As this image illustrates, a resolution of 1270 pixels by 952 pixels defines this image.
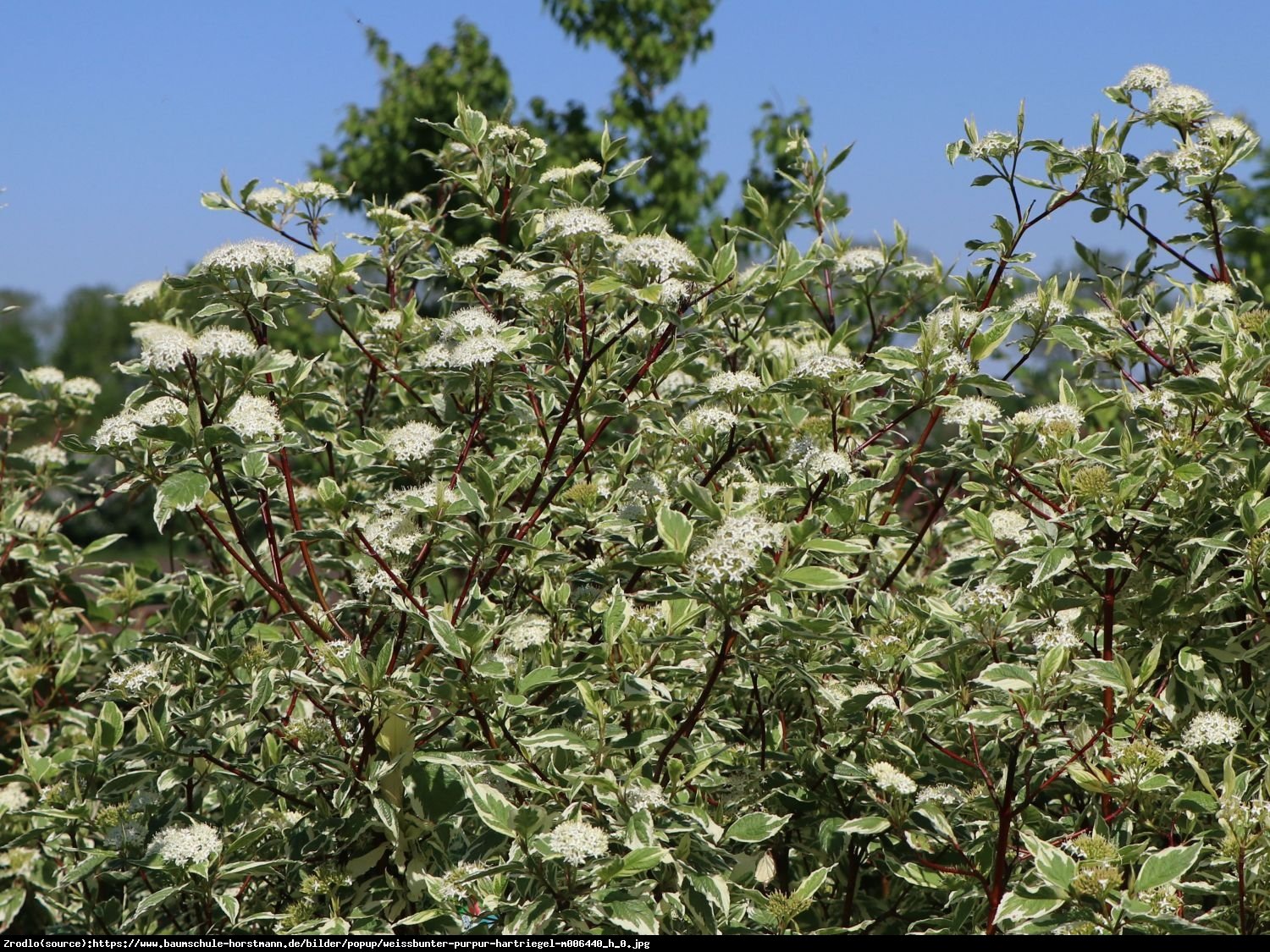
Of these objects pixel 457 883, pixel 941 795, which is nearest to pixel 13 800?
pixel 457 883

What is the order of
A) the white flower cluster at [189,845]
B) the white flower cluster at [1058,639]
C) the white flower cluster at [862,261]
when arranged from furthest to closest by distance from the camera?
the white flower cluster at [862,261]
the white flower cluster at [189,845]
the white flower cluster at [1058,639]

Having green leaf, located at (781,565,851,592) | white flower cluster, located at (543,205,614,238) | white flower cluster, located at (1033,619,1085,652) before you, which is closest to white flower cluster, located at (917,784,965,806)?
white flower cluster, located at (1033,619,1085,652)

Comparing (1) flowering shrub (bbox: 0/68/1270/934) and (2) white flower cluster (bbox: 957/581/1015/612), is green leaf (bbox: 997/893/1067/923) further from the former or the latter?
(2) white flower cluster (bbox: 957/581/1015/612)

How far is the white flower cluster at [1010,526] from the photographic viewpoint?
218 cm

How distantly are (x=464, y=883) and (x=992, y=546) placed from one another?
47.6 inches

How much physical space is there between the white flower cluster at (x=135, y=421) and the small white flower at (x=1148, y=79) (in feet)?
7.26

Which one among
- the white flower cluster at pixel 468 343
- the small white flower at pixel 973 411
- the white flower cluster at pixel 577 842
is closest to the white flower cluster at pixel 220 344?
the white flower cluster at pixel 468 343

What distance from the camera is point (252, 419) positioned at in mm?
1812

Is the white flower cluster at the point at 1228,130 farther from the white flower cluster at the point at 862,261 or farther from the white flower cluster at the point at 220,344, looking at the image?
the white flower cluster at the point at 220,344

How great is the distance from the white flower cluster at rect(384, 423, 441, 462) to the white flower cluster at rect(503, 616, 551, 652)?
1.20ft

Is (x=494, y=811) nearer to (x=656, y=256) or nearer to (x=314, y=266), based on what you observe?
(x=656, y=256)

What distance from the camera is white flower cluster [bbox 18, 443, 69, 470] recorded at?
3.44m

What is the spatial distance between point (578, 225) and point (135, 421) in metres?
0.82
